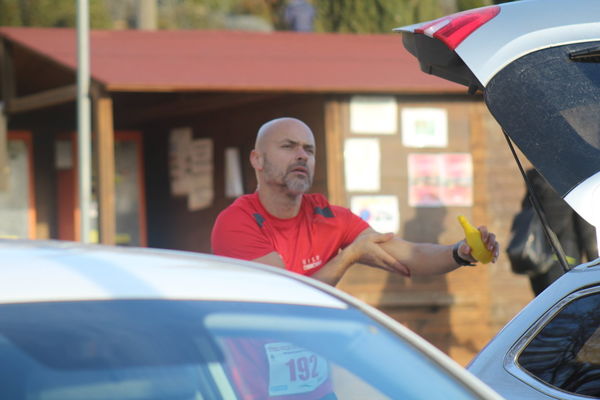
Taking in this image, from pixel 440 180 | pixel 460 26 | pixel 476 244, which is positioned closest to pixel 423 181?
pixel 440 180

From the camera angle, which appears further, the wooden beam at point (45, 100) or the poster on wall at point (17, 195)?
the poster on wall at point (17, 195)

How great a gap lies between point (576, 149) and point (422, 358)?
1.35 meters

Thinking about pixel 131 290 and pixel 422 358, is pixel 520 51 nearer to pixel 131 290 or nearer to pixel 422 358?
pixel 422 358

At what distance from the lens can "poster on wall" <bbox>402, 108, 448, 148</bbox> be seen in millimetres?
10977

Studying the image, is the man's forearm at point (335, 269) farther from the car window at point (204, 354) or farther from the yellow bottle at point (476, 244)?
the car window at point (204, 354)

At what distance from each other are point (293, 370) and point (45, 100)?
350 inches

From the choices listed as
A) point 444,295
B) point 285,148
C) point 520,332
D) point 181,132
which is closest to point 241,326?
point 520,332

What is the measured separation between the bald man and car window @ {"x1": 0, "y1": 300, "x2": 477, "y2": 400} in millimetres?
1896

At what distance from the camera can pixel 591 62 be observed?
3.77 meters

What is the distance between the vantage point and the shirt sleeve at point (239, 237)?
448 centimetres

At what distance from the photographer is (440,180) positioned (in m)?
11.0

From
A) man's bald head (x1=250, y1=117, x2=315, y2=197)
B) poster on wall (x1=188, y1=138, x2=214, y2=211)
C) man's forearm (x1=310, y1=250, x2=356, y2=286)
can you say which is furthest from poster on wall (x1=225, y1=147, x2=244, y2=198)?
man's forearm (x1=310, y1=250, x2=356, y2=286)

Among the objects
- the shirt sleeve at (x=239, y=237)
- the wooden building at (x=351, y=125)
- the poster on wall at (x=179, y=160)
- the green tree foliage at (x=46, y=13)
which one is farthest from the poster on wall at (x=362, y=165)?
the green tree foliage at (x=46, y=13)

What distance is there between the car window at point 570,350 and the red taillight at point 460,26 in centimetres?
94
